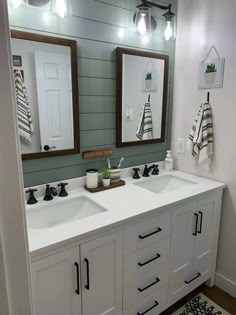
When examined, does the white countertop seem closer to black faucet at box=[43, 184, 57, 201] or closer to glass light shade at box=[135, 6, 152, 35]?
black faucet at box=[43, 184, 57, 201]

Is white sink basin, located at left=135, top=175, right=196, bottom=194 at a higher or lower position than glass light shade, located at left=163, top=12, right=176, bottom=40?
lower

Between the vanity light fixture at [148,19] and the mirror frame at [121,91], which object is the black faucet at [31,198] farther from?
the vanity light fixture at [148,19]

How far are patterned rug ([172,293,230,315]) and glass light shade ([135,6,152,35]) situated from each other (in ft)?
6.93

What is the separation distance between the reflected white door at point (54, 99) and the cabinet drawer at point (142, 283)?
936 millimetres

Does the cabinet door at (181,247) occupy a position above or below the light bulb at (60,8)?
below

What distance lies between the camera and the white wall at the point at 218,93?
5.53 feet

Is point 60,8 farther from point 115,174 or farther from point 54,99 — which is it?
point 115,174

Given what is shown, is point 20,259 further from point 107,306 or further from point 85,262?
point 107,306

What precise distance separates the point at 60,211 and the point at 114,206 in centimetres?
37

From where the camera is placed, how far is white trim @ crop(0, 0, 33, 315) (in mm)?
449

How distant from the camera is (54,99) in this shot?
1482 mm

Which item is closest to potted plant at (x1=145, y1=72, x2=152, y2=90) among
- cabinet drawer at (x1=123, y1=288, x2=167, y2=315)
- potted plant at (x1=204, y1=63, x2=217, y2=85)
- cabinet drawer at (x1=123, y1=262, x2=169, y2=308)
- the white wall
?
the white wall

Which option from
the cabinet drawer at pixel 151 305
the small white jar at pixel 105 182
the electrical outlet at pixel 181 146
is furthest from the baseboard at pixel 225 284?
the small white jar at pixel 105 182

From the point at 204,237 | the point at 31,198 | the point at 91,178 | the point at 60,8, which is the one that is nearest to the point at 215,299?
the point at 204,237
